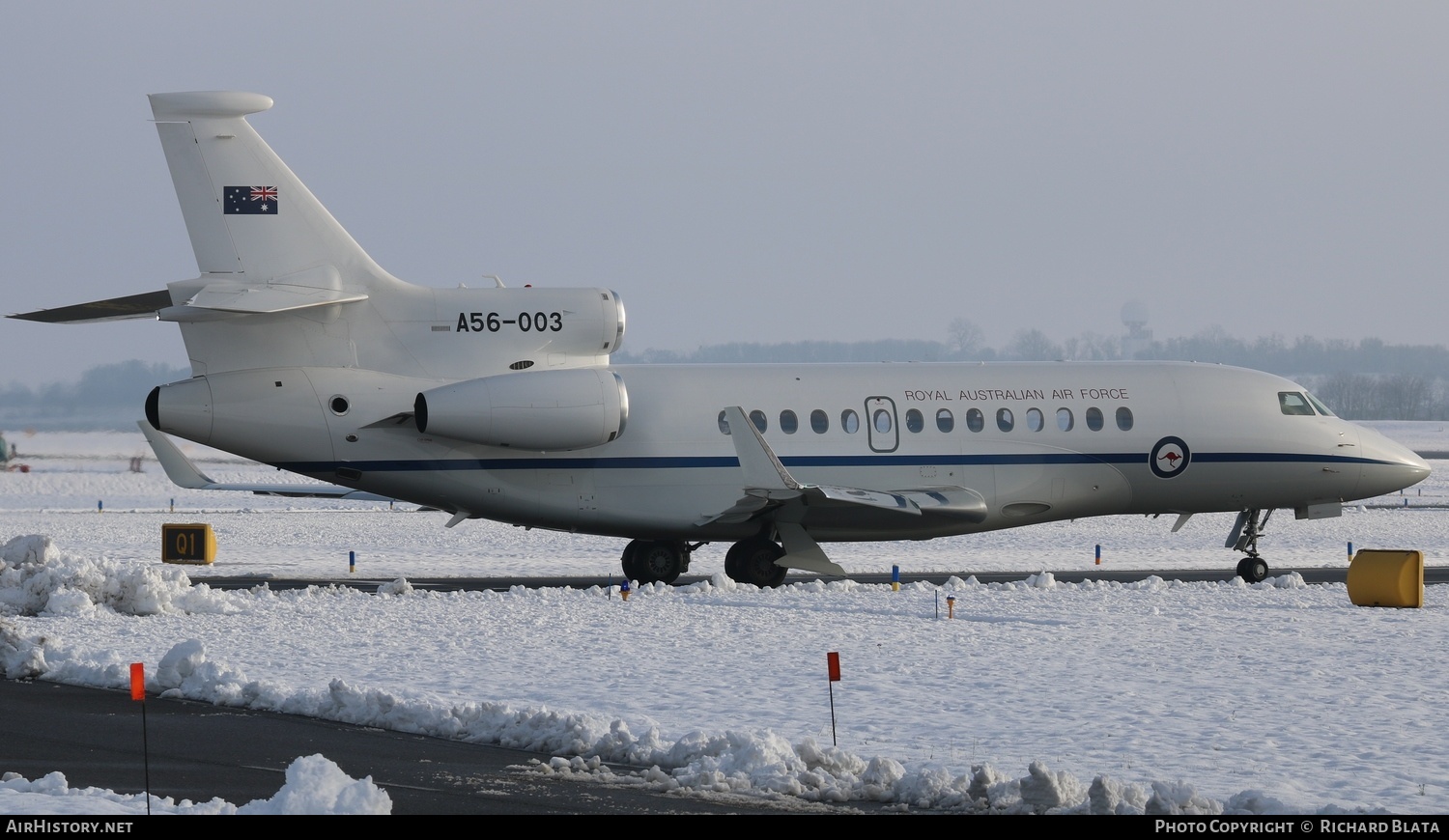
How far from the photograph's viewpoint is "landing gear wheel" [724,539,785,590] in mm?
23406

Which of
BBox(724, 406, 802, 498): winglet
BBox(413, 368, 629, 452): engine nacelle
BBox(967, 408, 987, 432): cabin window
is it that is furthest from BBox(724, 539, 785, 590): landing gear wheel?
BBox(967, 408, 987, 432): cabin window

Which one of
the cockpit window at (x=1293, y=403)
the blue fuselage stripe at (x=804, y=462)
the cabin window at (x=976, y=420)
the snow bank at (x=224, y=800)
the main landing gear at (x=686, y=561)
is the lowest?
the main landing gear at (x=686, y=561)

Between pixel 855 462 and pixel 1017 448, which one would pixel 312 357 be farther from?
pixel 1017 448

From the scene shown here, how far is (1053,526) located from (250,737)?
34.0 m

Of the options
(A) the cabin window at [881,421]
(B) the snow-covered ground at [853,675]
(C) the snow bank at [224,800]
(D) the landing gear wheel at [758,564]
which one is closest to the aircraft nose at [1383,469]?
(B) the snow-covered ground at [853,675]

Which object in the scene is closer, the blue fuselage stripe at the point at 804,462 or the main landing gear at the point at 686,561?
the blue fuselage stripe at the point at 804,462

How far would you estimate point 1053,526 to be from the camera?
141 ft

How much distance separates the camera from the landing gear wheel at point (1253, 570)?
24.5 meters

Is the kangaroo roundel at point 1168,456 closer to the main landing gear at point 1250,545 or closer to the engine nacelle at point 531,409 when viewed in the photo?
the main landing gear at point 1250,545

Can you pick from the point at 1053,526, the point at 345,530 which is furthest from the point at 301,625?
the point at 1053,526

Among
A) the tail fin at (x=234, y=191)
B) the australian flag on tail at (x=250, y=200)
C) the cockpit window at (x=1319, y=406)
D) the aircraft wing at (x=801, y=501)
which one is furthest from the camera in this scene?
the cockpit window at (x=1319, y=406)

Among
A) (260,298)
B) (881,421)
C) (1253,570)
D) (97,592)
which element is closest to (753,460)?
(881,421)

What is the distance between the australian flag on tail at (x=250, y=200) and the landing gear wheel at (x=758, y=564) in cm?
822

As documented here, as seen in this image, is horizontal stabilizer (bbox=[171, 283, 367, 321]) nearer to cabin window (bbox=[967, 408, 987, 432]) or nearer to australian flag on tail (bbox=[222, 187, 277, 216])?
australian flag on tail (bbox=[222, 187, 277, 216])
